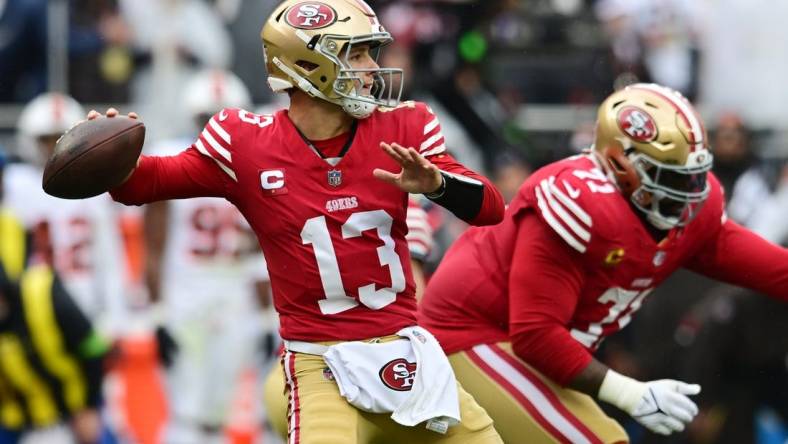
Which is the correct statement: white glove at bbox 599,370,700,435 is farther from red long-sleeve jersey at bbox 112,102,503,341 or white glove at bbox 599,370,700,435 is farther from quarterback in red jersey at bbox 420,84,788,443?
red long-sleeve jersey at bbox 112,102,503,341

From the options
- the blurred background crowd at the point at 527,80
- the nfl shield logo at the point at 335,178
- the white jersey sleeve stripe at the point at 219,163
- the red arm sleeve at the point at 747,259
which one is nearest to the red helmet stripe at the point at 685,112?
the red arm sleeve at the point at 747,259

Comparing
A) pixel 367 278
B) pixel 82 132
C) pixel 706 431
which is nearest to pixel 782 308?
pixel 706 431

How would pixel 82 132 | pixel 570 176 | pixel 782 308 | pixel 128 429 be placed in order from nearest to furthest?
pixel 82 132 → pixel 570 176 → pixel 782 308 → pixel 128 429

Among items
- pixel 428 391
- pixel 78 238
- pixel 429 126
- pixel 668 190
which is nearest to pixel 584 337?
pixel 668 190

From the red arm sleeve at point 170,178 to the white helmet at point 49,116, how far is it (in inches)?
163

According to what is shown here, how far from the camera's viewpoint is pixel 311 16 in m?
4.80

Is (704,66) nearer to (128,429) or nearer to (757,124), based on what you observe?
(757,124)

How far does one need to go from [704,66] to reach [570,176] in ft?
16.4

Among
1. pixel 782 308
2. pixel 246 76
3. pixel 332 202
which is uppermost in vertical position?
pixel 332 202

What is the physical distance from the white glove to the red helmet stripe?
0.78m

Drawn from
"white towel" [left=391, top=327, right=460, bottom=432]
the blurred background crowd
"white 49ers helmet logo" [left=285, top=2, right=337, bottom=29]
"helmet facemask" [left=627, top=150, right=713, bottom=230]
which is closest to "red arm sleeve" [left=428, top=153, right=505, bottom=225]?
"white towel" [left=391, top=327, right=460, bottom=432]

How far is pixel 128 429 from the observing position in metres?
9.34

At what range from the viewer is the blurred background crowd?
29.6ft

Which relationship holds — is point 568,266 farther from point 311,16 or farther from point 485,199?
point 311,16
